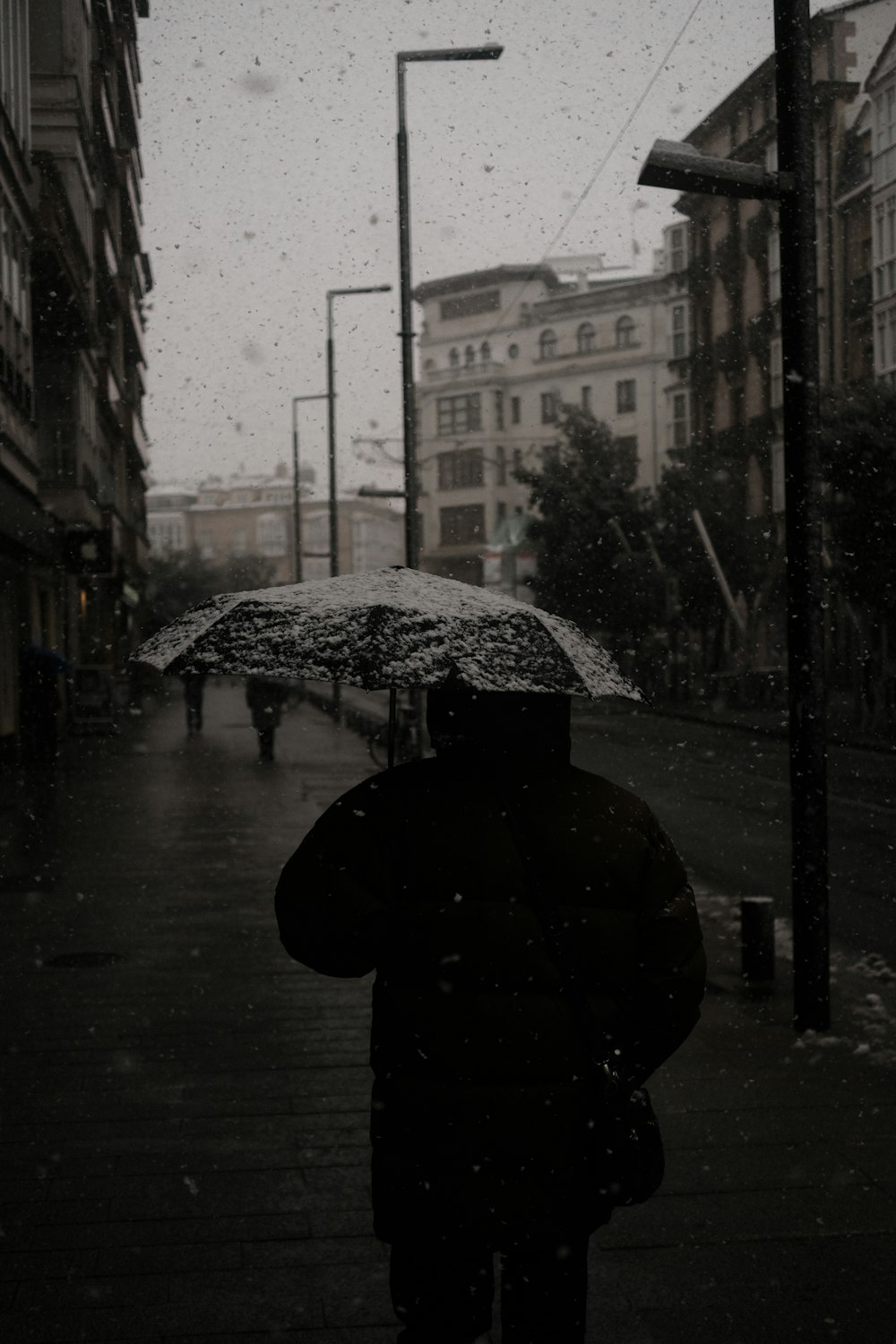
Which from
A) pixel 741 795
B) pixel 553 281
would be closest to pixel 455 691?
pixel 741 795

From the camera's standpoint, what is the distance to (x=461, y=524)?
102 m

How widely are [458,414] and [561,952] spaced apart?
9992 centimetres

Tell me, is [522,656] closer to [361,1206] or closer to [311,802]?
[361,1206]

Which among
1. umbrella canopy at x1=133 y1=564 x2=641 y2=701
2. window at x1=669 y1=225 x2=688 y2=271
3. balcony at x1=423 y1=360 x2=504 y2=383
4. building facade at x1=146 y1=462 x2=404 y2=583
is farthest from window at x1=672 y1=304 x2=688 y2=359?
building facade at x1=146 y1=462 x2=404 y2=583

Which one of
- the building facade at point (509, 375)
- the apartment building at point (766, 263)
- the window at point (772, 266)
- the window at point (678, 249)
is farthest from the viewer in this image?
the building facade at point (509, 375)

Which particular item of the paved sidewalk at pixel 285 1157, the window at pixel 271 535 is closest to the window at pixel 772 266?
the paved sidewalk at pixel 285 1157

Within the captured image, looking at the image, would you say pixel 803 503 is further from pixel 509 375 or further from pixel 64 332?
pixel 509 375

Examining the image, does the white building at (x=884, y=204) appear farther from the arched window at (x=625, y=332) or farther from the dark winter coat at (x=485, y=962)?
the arched window at (x=625, y=332)

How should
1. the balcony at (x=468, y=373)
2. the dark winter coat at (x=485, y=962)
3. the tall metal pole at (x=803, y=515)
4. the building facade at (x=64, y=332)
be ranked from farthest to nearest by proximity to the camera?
the balcony at (x=468, y=373), the building facade at (x=64, y=332), the tall metal pole at (x=803, y=515), the dark winter coat at (x=485, y=962)

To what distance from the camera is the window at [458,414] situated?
100 m

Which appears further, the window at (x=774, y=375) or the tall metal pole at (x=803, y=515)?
the window at (x=774, y=375)

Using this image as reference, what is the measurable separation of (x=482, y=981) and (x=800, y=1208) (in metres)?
2.35

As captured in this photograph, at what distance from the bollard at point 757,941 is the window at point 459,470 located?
9096 cm

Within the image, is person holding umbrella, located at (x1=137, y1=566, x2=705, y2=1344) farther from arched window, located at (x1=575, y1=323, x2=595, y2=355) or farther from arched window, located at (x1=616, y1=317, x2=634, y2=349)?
arched window, located at (x1=575, y1=323, x2=595, y2=355)
